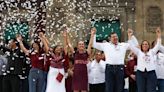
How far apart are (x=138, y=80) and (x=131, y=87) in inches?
32.4

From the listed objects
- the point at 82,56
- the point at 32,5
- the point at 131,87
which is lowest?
the point at 131,87

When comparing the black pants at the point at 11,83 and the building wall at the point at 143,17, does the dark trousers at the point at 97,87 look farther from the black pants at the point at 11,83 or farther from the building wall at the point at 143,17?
the building wall at the point at 143,17

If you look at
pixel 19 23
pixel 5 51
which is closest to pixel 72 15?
pixel 19 23

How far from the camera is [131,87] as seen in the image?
12.3m

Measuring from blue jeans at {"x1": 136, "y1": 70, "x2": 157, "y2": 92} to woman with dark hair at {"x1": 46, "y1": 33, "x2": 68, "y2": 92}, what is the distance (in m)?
1.54

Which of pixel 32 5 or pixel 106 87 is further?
pixel 32 5

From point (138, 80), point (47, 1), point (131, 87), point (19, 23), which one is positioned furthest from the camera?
point (47, 1)

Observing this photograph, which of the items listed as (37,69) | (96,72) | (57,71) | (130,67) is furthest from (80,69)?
(130,67)

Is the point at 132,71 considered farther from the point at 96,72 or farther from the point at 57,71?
the point at 57,71

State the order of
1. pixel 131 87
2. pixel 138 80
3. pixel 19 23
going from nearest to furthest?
pixel 138 80 → pixel 131 87 → pixel 19 23

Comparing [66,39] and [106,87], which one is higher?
[66,39]

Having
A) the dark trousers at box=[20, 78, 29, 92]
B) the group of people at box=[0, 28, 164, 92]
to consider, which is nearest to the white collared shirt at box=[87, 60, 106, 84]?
the group of people at box=[0, 28, 164, 92]

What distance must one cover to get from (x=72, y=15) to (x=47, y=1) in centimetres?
89

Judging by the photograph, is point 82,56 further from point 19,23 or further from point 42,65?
point 19,23
